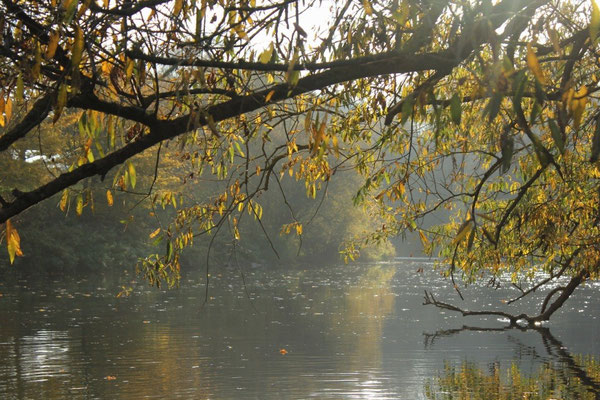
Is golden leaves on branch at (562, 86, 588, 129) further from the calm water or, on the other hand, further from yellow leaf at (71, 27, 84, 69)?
the calm water

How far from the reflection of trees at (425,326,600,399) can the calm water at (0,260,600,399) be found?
0.02 metres

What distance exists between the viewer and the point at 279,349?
15.3 meters

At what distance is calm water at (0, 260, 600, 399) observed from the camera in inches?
451

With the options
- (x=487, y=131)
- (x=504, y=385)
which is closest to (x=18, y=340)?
(x=504, y=385)

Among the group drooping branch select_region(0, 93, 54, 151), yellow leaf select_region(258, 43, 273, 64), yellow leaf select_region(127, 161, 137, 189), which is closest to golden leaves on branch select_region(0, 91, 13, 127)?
drooping branch select_region(0, 93, 54, 151)

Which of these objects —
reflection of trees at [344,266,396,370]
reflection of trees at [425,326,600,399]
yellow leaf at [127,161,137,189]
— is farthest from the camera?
reflection of trees at [344,266,396,370]

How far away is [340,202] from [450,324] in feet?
98.2

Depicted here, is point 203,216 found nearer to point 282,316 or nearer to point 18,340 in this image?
point 18,340

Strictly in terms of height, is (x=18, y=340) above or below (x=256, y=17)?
below

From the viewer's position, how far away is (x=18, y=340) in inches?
621

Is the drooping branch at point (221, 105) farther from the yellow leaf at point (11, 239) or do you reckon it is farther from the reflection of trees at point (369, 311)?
the reflection of trees at point (369, 311)

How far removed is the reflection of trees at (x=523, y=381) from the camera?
36.0 ft

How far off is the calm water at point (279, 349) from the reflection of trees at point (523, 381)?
0.02 m

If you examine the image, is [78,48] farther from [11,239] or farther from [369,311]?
[369,311]
